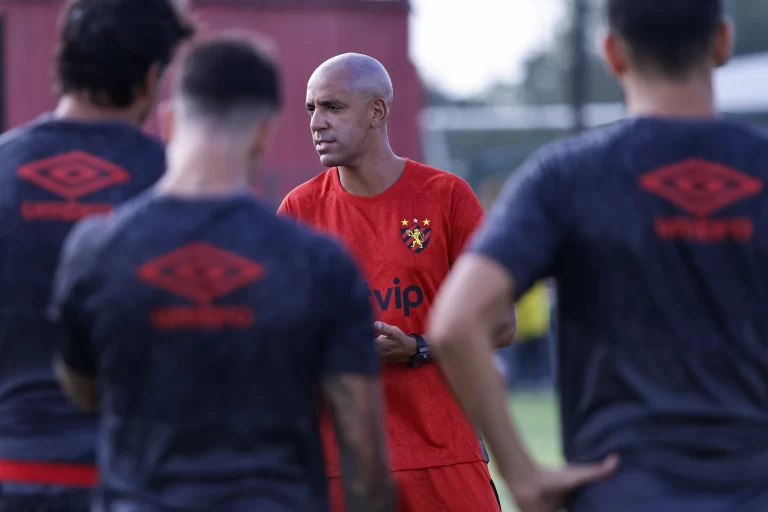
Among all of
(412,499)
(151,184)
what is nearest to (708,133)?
(151,184)

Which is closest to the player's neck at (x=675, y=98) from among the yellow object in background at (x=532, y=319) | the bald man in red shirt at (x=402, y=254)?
the bald man in red shirt at (x=402, y=254)

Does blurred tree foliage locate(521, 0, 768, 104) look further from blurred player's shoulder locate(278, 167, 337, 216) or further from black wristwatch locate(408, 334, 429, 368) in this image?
black wristwatch locate(408, 334, 429, 368)

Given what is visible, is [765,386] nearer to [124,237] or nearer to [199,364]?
[199,364]

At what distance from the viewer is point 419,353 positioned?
17.9 feet

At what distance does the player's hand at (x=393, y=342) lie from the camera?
211 inches

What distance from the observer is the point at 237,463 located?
10.3 feet

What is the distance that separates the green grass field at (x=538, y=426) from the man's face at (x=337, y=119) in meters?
4.95

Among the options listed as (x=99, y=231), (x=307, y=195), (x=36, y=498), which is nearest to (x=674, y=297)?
(x=99, y=231)

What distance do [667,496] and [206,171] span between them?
1447mm

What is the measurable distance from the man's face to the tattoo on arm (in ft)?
8.38

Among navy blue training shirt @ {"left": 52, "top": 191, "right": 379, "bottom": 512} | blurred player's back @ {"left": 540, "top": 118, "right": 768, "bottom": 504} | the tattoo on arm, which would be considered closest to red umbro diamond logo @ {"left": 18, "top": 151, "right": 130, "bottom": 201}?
navy blue training shirt @ {"left": 52, "top": 191, "right": 379, "bottom": 512}

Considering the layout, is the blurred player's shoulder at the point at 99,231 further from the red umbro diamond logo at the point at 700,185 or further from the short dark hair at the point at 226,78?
the red umbro diamond logo at the point at 700,185

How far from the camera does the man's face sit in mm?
5793

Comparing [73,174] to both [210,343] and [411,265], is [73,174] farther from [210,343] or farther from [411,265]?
[411,265]
